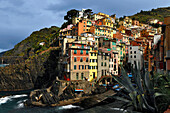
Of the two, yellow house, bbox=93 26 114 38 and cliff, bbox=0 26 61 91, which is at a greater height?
yellow house, bbox=93 26 114 38

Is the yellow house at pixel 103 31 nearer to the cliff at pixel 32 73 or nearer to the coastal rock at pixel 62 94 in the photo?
the cliff at pixel 32 73

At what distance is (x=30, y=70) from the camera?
224 feet

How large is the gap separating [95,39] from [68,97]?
1235 inches

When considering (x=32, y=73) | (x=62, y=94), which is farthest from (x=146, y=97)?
(x=32, y=73)

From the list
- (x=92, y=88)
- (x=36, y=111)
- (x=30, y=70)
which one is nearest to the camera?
(x=36, y=111)

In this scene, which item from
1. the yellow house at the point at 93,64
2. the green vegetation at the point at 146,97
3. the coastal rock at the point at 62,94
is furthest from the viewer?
the yellow house at the point at 93,64

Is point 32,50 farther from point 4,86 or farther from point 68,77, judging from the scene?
point 68,77

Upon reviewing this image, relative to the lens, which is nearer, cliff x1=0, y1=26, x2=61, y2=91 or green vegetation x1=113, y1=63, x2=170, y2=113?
green vegetation x1=113, y1=63, x2=170, y2=113

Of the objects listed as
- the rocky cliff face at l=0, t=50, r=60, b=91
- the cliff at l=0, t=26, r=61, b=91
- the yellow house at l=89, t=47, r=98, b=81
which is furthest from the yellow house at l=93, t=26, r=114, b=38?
the rocky cliff face at l=0, t=50, r=60, b=91

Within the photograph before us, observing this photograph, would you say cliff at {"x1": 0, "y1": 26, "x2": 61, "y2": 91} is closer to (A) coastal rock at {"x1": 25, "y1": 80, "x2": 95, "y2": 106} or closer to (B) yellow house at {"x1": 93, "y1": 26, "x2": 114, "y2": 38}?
(B) yellow house at {"x1": 93, "y1": 26, "x2": 114, "y2": 38}

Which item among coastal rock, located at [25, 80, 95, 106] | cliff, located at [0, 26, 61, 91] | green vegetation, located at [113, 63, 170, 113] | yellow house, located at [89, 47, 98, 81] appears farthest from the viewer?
cliff, located at [0, 26, 61, 91]

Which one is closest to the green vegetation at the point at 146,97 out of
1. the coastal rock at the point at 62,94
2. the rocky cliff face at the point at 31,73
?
the coastal rock at the point at 62,94

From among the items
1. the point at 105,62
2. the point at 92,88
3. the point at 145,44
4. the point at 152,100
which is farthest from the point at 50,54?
the point at 152,100

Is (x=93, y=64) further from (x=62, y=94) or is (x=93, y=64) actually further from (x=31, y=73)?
(x=31, y=73)
